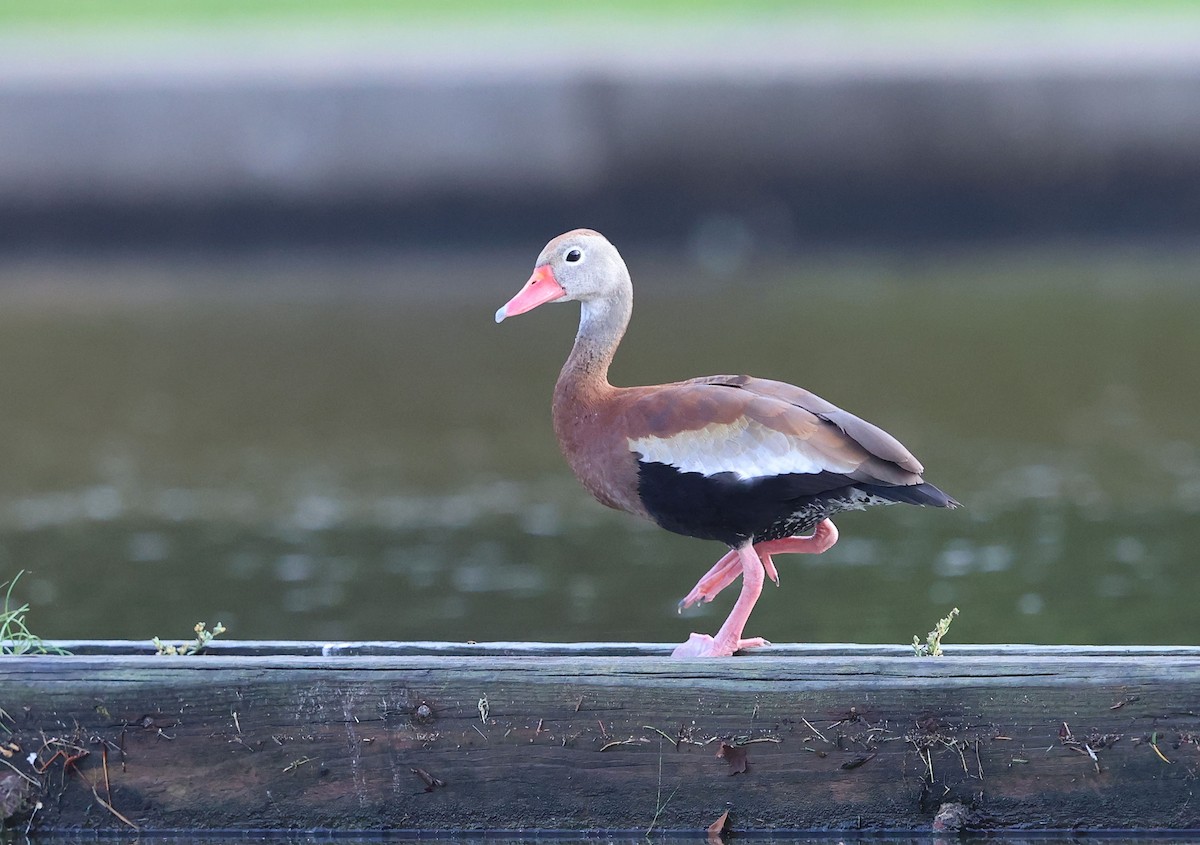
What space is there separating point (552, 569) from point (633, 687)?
4.87 metres

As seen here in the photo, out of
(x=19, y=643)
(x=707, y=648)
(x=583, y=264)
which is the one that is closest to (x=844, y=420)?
(x=707, y=648)

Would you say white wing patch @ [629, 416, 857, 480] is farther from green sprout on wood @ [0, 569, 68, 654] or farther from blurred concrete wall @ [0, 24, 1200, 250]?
blurred concrete wall @ [0, 24, 1200, 250]

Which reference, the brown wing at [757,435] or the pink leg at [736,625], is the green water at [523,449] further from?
the brown wing at [757,435]

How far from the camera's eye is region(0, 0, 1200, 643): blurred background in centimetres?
1043

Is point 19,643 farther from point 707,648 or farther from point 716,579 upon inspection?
point 716,579

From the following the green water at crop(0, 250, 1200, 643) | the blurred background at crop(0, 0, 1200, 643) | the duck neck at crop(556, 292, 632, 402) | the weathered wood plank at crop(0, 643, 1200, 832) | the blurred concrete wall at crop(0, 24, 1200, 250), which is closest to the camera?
the weathered wood plank at crop(0, 643, 1200, 832)

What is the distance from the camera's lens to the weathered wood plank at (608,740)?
5.68 metres

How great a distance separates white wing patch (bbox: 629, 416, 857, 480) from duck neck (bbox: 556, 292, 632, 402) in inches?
17.4

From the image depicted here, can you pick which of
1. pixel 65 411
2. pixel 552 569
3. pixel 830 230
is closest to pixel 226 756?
pixel 552 569

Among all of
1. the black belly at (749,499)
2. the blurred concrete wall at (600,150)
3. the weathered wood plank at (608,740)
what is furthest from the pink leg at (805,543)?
the blurred concrete wall at (600,150)

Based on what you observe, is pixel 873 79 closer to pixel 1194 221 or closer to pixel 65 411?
pixel 1194 221

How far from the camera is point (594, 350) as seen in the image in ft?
22.3

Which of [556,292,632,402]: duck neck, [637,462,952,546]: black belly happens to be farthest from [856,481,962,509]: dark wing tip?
[556,292,632,402]: duck neck

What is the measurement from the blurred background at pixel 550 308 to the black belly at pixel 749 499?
251 centimetres
